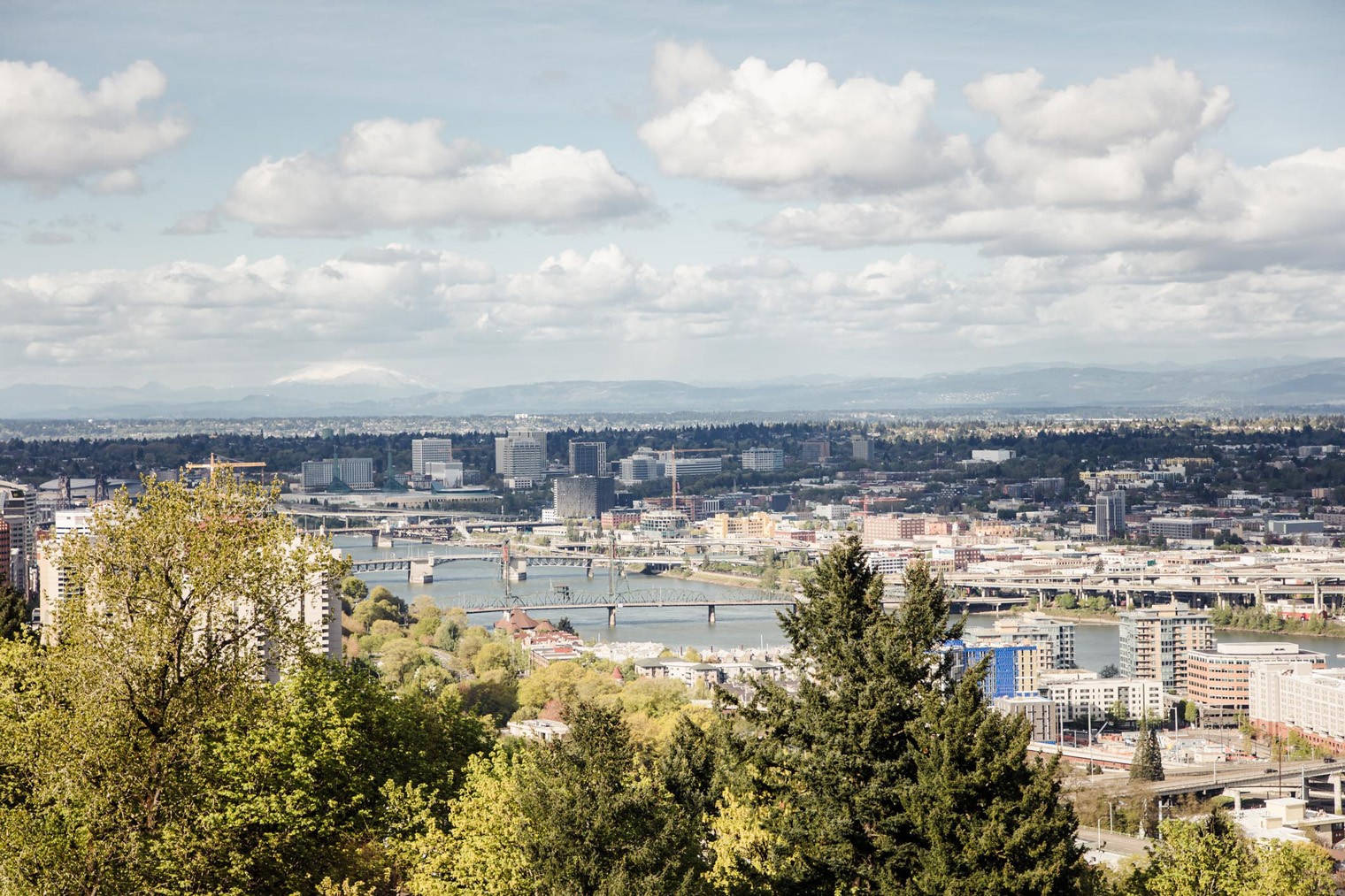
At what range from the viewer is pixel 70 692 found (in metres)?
4.17

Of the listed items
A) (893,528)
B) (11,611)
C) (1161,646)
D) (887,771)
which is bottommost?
(1161,646)

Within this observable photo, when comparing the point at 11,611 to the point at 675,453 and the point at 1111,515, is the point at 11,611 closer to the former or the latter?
the point at 1111,515

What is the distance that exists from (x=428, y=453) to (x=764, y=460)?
1297 cm

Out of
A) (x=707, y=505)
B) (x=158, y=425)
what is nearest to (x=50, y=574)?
(x=707, y=505)

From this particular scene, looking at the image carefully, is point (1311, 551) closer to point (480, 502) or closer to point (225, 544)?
point (480, 502)

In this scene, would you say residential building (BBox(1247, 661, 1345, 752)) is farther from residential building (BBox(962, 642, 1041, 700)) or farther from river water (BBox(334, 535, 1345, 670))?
river water (BBox(334, 535, 1345, 670))

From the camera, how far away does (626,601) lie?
27672 millimetres

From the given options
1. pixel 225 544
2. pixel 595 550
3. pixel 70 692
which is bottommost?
pixel 595 550

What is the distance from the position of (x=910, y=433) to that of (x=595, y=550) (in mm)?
31442

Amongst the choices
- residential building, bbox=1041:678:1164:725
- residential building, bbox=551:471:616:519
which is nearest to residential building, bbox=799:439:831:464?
residential building, bbox=551:471:616:519

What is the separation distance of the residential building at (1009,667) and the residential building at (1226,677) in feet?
5.67

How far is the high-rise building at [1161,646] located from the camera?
797 inches

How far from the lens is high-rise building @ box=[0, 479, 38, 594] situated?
21.3 meters

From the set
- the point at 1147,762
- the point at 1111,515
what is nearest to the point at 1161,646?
the point at 1147,762
